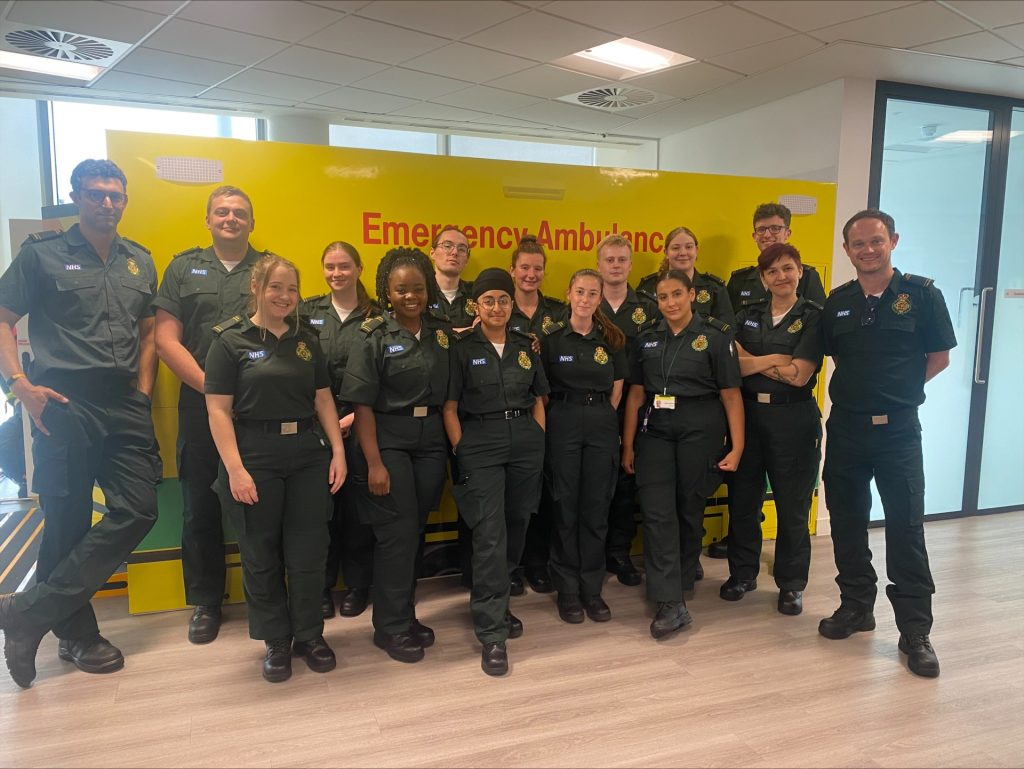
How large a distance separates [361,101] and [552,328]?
377 centimetres

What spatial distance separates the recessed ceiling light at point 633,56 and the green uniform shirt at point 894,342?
8.13 ft

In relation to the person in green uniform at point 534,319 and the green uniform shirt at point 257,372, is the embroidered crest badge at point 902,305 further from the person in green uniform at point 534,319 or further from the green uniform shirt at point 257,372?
the green uniform shirt at point 257,372

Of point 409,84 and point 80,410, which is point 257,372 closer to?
point 80,410

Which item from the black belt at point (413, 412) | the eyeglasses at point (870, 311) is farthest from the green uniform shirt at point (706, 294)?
the black belt at point (413, 412)

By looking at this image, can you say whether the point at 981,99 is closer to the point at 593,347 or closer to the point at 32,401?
the point at 593,347

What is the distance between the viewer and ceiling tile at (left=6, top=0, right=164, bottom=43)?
4047 millimetres

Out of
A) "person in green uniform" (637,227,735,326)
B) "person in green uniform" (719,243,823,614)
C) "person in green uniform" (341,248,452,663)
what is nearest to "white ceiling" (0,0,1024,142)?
"person in green uniform" (637,227,735,326)

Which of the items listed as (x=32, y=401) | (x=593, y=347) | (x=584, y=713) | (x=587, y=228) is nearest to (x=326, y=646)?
(x=584, y=713)

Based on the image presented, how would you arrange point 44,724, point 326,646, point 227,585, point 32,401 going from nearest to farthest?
point 44,724, point 32,401, point 326,646, point 227,585

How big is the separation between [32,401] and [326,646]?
5.30ft

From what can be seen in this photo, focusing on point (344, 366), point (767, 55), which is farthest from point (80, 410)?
point (767, 55)

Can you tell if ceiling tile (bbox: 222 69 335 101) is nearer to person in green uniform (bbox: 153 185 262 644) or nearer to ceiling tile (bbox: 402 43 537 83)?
ceiling tile (bbox: 402 43 537 83)

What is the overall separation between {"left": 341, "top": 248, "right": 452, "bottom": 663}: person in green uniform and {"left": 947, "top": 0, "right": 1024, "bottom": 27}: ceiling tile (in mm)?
3279

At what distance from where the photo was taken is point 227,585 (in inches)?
146
